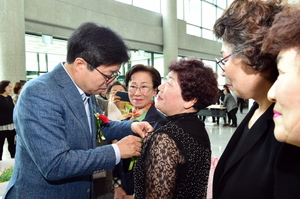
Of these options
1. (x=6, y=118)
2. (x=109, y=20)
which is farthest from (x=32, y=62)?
(x=6, y=118)

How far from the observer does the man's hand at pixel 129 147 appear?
1.46m

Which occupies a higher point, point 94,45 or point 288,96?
point 94,45

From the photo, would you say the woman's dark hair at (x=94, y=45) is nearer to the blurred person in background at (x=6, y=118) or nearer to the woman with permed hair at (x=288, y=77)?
the woman with permed hair at (x=288, y=77)

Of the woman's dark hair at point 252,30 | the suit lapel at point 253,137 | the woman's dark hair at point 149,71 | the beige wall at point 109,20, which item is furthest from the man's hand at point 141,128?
the beige wall at point 109,20

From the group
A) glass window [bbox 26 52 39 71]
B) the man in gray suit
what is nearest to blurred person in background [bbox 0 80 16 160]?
the man in gray suit

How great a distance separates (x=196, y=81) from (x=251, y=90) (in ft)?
1.41

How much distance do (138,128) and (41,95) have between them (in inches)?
33.9

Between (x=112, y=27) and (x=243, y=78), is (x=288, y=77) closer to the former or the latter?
(x=243, y=78)

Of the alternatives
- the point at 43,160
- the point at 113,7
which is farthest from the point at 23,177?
the point at 113,7

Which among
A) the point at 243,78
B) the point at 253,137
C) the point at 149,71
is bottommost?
the point at 253,137

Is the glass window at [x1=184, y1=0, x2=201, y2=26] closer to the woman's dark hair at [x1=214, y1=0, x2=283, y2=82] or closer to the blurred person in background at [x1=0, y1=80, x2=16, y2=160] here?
the blurred person in background at [x1=0, y1=80, x2=16, y2=160]

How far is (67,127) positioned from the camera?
4.51 feet

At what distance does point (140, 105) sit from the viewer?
8.79ft

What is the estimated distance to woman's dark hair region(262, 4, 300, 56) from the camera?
0.65 meters
